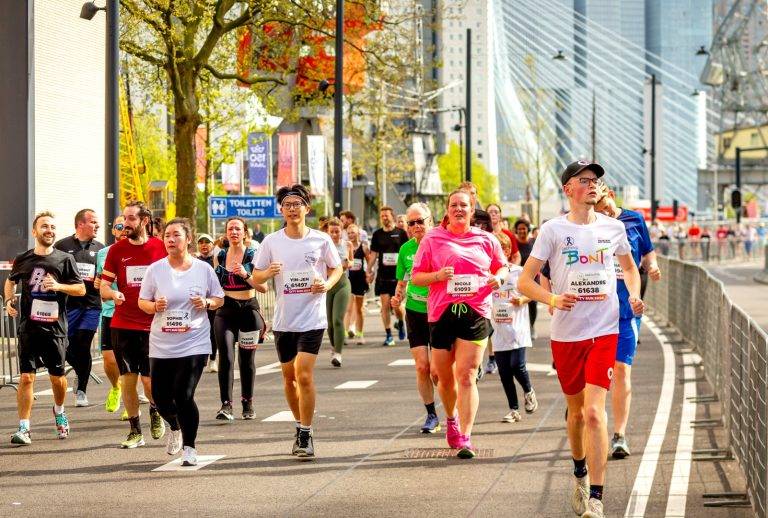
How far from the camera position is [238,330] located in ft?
42.3

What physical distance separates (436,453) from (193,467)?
5.65ft

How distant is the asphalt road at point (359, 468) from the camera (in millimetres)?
8250

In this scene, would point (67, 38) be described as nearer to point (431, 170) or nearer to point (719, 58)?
point (431, 170)

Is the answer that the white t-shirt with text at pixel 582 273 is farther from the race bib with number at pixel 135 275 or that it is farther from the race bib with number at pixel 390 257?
the race bib with number at pixel 390 257

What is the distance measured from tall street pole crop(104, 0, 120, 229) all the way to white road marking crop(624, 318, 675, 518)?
7291 mm

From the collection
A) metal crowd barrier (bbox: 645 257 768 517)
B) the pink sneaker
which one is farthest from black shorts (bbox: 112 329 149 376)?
metal crowd barrier (bbox: 645 257 768 517)

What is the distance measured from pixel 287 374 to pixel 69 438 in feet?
7.03

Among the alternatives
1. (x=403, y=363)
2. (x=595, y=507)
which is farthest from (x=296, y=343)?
(x=403, y=363)

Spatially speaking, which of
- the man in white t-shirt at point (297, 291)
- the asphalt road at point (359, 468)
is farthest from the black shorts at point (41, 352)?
the man in white t-shirt at point (297, 291)

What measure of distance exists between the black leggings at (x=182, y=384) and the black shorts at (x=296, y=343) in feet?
2.27

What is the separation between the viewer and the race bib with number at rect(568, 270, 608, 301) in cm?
795

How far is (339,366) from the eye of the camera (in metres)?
17.7

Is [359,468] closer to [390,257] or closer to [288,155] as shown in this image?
[390,257]

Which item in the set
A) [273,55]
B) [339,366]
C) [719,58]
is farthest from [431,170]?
[339,366]
